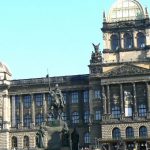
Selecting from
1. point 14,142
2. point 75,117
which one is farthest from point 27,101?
point 75,117

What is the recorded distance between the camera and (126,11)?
367 feet

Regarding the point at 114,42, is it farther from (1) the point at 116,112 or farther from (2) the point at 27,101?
(2) the point at 27,101

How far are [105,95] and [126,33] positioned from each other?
46.0 ft

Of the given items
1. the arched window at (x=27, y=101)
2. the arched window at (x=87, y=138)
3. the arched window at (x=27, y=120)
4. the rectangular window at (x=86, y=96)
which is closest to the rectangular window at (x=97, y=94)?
the rectangular window at (x=86, y=96)

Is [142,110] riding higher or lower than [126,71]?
lower

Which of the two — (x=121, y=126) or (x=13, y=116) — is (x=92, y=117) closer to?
(x=121, y=126)

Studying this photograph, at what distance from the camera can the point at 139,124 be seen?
101562mm

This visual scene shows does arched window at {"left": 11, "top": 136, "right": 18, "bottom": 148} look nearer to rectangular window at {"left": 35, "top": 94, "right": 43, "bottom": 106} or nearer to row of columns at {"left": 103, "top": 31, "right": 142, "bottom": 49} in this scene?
rectangular window at {"left": 35, "top": 94, "right": 43, "bottom": 106}

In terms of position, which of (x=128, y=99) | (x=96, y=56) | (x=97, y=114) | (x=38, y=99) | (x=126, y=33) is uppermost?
(x=126, y=33)

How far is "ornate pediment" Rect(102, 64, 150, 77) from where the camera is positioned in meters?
102

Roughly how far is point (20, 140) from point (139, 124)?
80.0 feet

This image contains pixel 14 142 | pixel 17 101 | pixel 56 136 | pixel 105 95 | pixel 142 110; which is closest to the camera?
pixel 56 136

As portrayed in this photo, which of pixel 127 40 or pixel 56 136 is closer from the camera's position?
pixel 56 136

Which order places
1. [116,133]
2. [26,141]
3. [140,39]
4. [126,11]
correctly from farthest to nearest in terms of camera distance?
1. [126,11]
2. [26,141]
3. [140,39]
4. [116,133]
